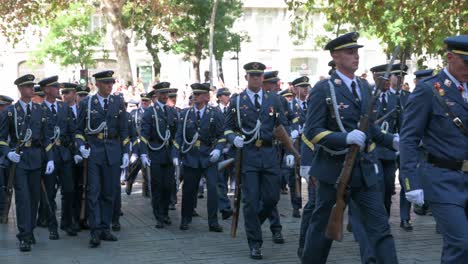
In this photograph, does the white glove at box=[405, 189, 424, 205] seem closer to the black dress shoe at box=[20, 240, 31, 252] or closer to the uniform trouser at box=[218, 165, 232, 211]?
the black dress shoe at box=[20, 240, 31, 252]

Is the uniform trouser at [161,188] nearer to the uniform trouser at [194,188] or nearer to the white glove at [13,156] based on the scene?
the uniform trouser at [194,188]

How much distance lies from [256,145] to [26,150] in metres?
2.97

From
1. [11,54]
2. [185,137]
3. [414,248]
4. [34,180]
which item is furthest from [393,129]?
[11,54]

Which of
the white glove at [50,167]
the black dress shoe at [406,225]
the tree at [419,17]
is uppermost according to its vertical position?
the tree at [419,17]

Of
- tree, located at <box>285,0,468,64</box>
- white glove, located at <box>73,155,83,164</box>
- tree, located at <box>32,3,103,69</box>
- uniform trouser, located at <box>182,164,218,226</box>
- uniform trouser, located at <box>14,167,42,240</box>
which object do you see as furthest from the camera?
tree, located at <box>32,3,103,69</box>

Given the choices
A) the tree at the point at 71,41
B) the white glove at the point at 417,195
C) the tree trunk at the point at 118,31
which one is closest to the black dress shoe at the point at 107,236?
the white glove at the point at 417,195

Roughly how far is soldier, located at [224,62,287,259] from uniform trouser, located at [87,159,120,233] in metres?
1.80

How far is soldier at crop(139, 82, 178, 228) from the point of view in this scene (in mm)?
11109

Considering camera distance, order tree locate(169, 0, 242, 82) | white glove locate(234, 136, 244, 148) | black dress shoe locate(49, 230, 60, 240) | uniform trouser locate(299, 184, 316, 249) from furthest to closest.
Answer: tree locate(169, 0, 242, 82) → black dress shoe locate(49, 230, 60, 240) → white glove locate(234, 136, 244, 148) → uniform trouser locate(299, 184, 316, 249)

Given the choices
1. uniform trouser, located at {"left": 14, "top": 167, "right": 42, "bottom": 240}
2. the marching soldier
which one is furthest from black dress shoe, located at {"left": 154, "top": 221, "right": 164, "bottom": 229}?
uniform trouser, located at {"left": 14, "top": 167, "right": 42, "bottom": 240}

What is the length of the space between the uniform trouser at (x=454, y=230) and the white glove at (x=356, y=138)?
0.82 meters

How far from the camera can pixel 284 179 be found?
1401 cm

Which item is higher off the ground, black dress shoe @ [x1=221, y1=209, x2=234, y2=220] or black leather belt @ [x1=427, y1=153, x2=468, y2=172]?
black leather belt @ [x1=427, y1=153, x2=468, y2=172]

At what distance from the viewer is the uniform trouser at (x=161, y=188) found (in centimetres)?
1106
